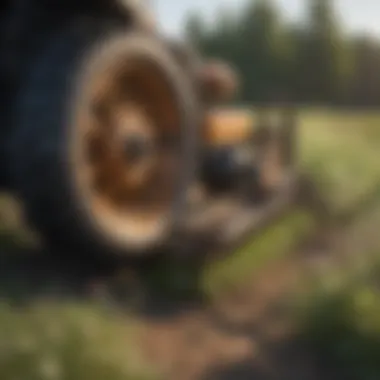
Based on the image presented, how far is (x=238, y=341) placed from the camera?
3.21m

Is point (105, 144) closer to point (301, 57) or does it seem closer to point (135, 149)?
point (135, 149)

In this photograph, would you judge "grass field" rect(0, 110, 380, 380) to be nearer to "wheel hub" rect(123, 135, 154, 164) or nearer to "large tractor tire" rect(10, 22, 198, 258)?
"large tractor tire" rect(10, 22, 198, 258)

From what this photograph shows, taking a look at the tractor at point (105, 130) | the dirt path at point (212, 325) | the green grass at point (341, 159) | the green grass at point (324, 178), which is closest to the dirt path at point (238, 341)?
the dirt path at point (212, 325)

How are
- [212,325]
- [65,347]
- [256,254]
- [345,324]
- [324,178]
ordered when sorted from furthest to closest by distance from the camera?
[324,178] → [256,254] → [212,325] → [345,324] → [65,347]

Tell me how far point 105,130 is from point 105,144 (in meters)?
0.06

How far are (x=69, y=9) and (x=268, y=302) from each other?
1497 millimetres

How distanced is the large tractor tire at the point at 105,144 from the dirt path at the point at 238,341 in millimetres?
409

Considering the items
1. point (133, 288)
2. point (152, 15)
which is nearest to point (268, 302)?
point (133, 288)

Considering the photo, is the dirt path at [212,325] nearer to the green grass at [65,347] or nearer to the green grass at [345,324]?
the green grass at [345,324]

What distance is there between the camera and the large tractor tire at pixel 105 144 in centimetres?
332

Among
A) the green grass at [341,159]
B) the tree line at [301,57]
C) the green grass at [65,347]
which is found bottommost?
the green grass at [65,347]

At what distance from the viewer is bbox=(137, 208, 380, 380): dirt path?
9.61 ft

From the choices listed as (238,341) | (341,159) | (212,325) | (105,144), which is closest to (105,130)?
(105,144)

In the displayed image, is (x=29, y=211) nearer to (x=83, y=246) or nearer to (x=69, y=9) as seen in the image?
(x=83, y=246)
